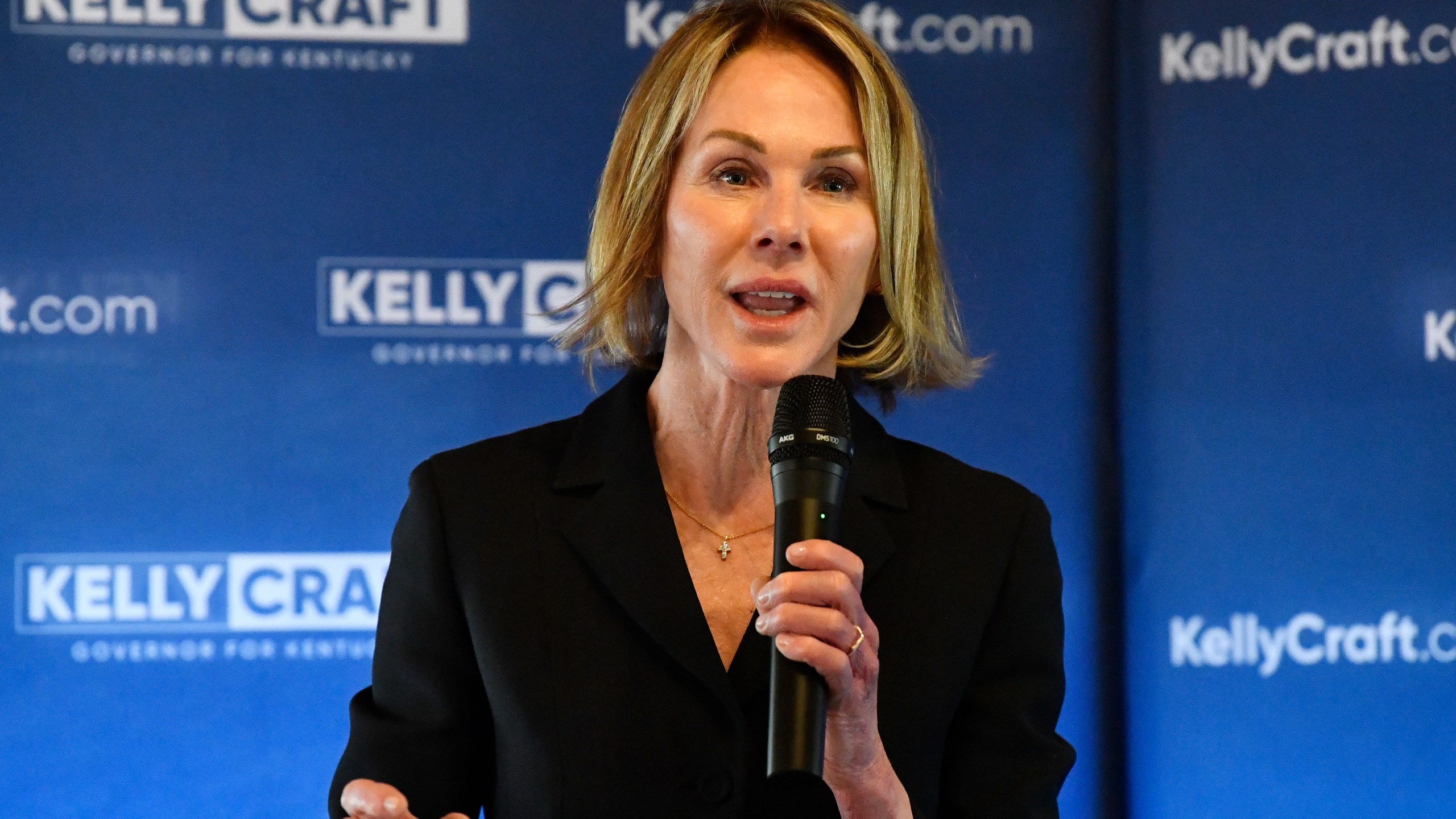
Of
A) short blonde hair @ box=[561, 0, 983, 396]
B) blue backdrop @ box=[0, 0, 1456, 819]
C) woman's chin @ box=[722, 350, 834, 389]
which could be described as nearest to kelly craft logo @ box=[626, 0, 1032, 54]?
blue backdrop @ box=[0, 0, 1456, 819]

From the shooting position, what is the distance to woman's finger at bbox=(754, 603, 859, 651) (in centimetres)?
94

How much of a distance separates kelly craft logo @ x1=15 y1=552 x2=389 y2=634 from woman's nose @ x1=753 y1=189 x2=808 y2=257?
4.41 feet

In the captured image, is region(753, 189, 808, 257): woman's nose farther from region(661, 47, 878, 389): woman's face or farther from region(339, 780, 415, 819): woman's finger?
region(339, 780, 415, 819): woman's finger

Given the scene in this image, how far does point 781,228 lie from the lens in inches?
51.7

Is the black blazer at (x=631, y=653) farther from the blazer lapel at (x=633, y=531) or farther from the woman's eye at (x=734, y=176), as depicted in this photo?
the woman's eye at (x=734, y=176)

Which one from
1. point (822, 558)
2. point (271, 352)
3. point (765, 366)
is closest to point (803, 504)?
point (822, 558)

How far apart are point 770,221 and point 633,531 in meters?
0.35

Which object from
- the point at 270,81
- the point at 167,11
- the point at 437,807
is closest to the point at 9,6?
the point at 167,11

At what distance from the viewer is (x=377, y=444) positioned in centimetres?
244

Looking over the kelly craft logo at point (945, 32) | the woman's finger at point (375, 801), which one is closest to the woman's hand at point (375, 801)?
the woman's finger at point (375, 801)

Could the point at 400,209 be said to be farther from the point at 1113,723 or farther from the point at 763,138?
the point at 1113,723

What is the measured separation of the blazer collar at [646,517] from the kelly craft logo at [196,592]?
1.05m

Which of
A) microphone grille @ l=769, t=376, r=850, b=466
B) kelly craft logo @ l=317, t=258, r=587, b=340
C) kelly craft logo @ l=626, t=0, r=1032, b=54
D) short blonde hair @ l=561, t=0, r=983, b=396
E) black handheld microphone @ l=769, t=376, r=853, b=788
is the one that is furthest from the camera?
kelly craft logo @ l=626, t=0, r=1032, b=54

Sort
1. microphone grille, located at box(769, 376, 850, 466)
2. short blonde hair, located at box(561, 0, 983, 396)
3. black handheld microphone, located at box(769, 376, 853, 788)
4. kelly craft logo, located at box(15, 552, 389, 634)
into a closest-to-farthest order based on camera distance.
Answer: black handheld microphone, located at box(769, 376, 853, 788), microphone grille, located at box(769, 376, 850, 466), short blonde hair, located at box(561, 0, 983, 396), kelly craft logo, located at box(15, 552, 389, 634)
